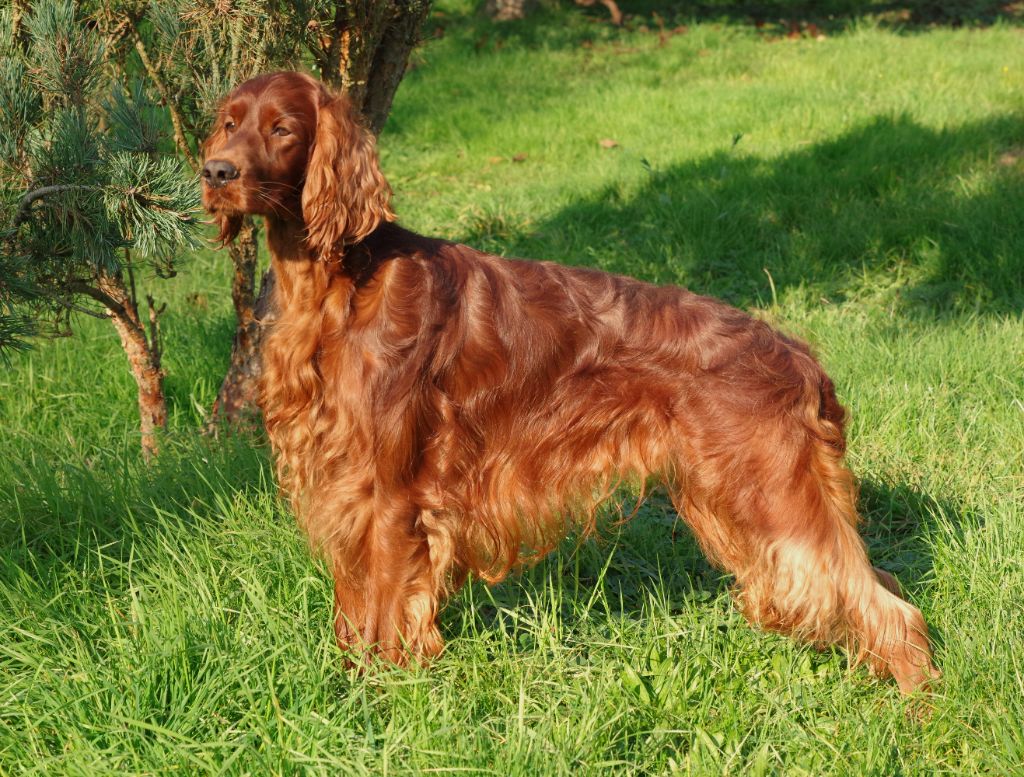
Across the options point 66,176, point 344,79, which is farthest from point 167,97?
point 66,176

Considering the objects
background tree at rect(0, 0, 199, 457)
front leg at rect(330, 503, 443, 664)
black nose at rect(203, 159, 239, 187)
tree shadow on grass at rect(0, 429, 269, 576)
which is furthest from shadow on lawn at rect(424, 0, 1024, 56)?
front leg at rect(330, 503, 443, 664)

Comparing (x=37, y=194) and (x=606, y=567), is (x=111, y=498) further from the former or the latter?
(x=606, y=567)

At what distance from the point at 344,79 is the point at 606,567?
7.22 ft

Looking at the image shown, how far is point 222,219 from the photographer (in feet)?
8.61

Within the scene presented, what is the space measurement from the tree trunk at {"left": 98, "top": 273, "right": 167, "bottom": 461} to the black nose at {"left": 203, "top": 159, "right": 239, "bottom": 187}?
4.04 feet

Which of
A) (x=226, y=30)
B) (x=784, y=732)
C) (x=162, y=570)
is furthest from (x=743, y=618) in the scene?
(x=226, y=30)

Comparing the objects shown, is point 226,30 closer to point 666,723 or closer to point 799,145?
point 666,723

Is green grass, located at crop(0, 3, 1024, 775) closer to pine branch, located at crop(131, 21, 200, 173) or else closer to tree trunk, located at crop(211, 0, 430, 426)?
tree trunk, located at crop(211, 0, 430, 426)

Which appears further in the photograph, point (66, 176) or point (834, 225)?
point (834, 225)

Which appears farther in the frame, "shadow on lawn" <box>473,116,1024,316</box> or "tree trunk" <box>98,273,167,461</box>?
"shadow on lawn" <box>473,116,1024,316</box>

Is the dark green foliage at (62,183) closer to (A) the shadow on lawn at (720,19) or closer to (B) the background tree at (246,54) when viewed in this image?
(B) the background tree at (246,54)

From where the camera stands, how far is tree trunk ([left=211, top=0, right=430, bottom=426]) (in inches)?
144

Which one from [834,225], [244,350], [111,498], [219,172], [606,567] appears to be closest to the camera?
[219,172]

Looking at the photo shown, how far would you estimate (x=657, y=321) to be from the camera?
8.78 feet
